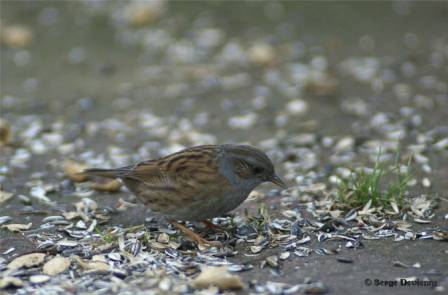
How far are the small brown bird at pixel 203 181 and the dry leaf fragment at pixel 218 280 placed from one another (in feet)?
2.63

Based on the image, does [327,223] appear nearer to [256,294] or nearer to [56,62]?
[256,294]

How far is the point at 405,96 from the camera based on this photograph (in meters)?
8.48

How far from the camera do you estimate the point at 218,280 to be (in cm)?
434

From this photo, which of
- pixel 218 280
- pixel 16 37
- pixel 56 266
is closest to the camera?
pixel 218 280

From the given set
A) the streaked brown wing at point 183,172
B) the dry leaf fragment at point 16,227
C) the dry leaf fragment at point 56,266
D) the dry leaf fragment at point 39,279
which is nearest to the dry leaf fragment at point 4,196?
the dry leaf fragment at point 16,227

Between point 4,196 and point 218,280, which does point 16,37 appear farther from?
point 218,280

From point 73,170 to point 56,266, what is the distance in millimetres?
2014

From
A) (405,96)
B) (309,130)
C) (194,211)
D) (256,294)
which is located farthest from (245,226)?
(405,96)

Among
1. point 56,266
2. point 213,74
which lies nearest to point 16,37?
point 213,74

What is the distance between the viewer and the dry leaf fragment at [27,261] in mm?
4801

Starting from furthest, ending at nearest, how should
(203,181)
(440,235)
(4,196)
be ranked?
1. (4,196)
2. (203,181)
3. (440,235)

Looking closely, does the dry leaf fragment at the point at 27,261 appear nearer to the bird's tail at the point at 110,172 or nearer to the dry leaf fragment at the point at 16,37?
the bird's tail at the point at 110,172

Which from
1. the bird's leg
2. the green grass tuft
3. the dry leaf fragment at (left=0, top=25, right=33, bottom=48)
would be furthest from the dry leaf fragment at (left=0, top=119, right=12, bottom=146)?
the green grass tuft

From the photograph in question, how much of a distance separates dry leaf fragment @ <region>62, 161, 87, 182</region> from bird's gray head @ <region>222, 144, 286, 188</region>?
171 centimetres
